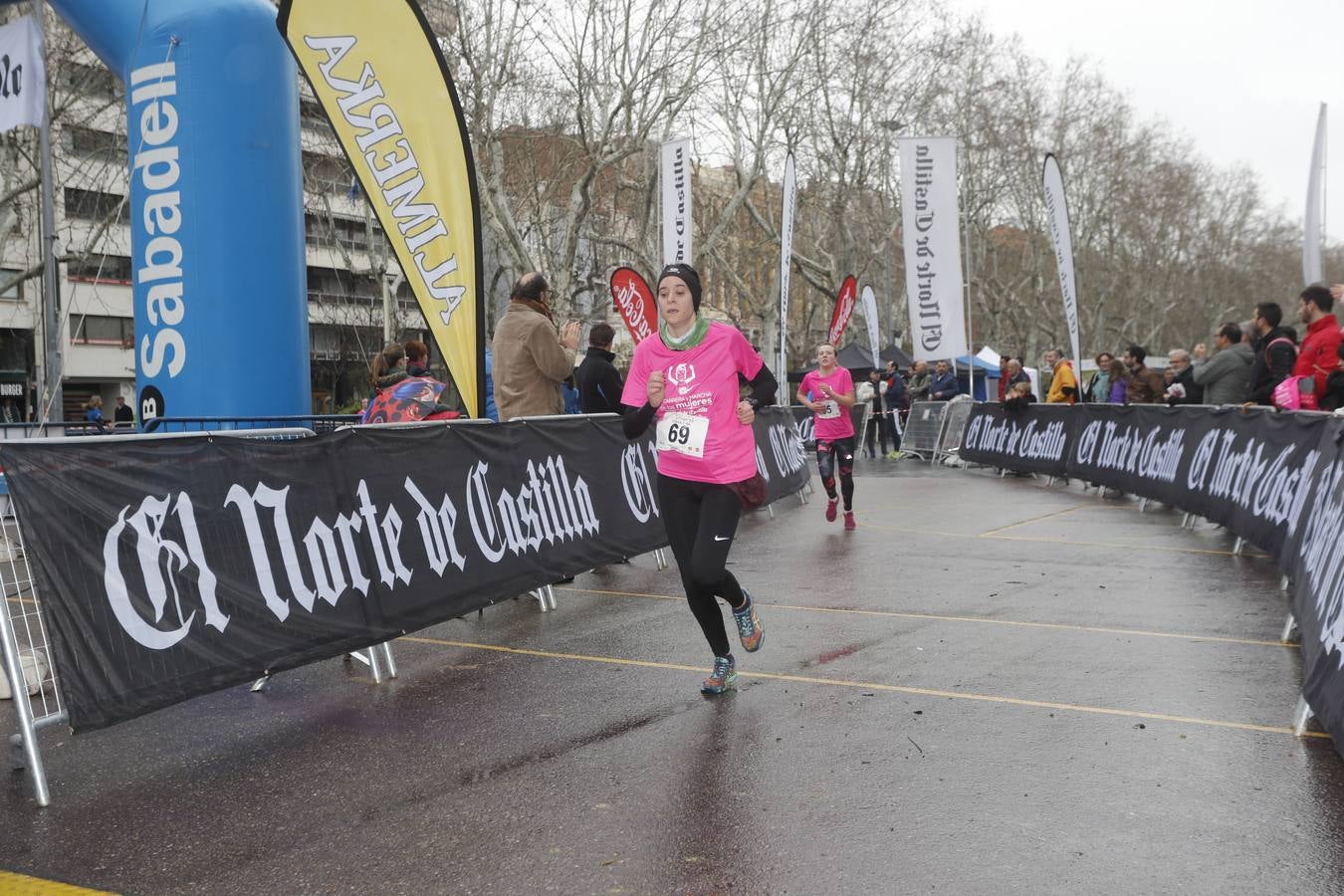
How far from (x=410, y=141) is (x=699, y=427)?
3.88 m

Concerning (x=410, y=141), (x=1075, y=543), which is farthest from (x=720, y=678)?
(x=1075, y=543)

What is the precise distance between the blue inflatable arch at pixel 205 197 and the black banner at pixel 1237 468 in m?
8.45

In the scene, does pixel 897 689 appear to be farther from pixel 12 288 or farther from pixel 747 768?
pixel 12 288

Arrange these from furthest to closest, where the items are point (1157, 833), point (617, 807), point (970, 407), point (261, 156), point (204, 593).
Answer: point (970, 407), point (261, 156), point (204, 593), point (617, 807), point (1157, 833)

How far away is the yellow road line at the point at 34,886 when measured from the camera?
3678mm

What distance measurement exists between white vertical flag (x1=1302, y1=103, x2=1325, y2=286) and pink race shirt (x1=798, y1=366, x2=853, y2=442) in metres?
8.69

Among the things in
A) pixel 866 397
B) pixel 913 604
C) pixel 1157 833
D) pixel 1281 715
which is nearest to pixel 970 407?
pixel 866 397

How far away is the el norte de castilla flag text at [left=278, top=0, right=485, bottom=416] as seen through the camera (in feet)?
26.8

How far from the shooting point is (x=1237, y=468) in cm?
1118

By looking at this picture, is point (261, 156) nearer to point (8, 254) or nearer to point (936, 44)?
point (936, 44)

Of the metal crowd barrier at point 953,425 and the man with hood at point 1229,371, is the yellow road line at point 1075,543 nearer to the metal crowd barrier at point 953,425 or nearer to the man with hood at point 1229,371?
the man with hood at point 1229,371

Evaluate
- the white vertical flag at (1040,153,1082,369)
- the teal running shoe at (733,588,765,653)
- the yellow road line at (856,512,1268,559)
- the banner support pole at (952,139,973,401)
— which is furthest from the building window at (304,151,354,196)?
the teal running shoe at (733,588,765,653)

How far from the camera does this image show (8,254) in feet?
157

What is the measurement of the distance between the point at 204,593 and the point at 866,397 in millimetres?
24795
